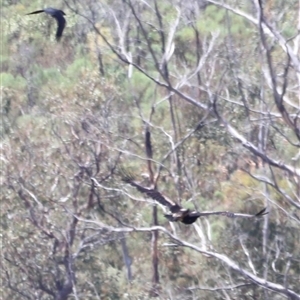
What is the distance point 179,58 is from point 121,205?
342 cm

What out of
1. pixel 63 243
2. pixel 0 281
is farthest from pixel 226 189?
pixel 0 281

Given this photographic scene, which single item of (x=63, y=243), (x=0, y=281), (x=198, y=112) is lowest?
(x=0, y=281)

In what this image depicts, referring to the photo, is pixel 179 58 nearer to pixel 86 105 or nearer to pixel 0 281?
pixel 86 105

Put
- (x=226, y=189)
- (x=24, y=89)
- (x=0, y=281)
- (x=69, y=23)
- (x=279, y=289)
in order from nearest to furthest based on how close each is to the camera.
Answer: (x=279, y=289) < (x=226, y=189) < (x=0, y=281) < (x=24, y=89) < (x=69, y=23)

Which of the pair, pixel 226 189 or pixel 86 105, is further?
pixel 86 105

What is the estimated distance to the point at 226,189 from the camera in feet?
34.7

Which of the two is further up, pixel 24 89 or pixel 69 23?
pixel 69 23

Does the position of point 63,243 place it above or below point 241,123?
below

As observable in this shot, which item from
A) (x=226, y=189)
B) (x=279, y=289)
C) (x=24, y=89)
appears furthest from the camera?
(x=24, y=89)

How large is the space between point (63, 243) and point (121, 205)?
0.96 metres

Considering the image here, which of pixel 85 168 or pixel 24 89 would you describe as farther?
pixel 24 89

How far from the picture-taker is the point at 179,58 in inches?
562

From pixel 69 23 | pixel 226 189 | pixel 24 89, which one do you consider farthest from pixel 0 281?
pixel 69 23

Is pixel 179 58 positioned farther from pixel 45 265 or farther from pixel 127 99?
pixel 45 265
